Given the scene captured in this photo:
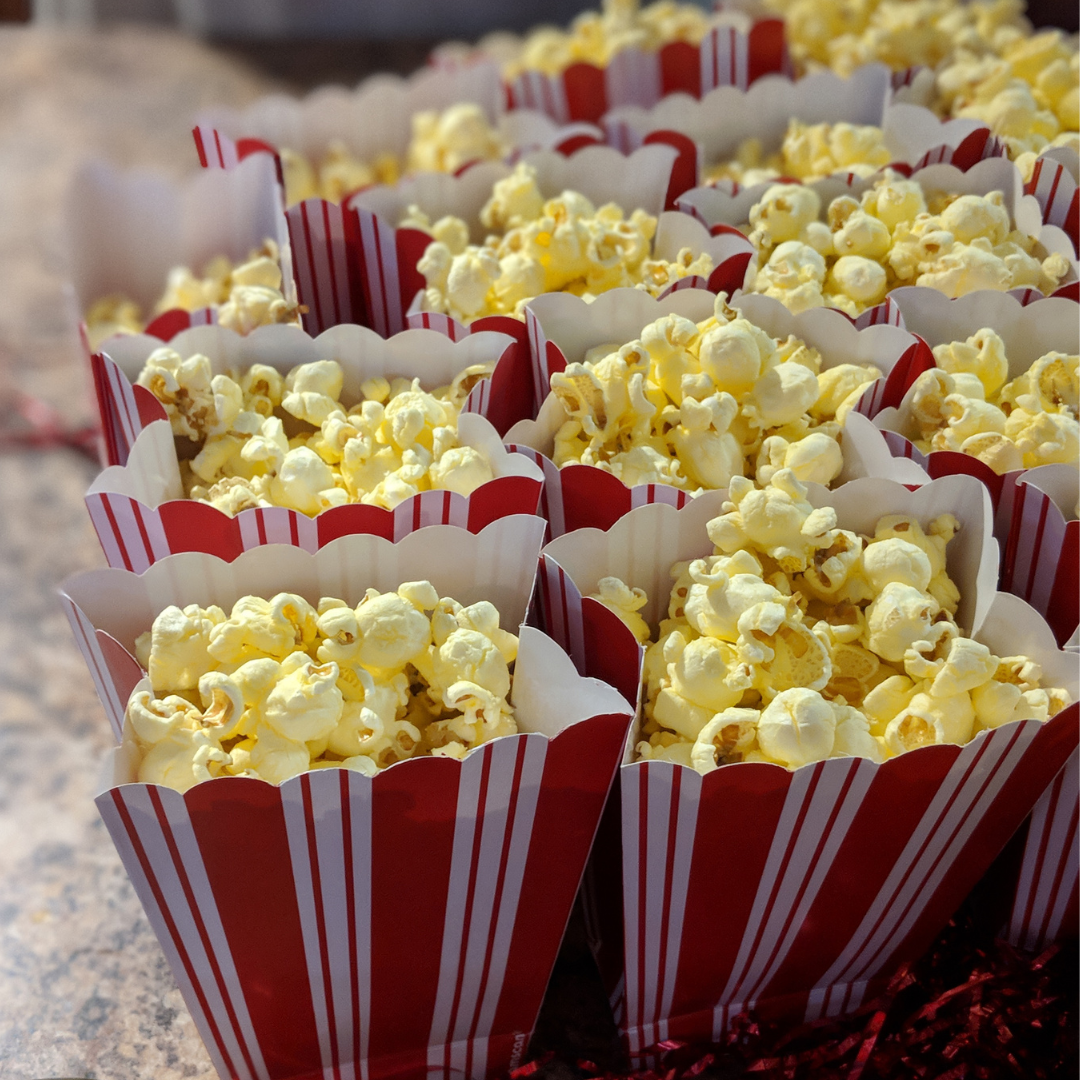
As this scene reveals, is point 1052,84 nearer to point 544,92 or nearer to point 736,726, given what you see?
point 544,92

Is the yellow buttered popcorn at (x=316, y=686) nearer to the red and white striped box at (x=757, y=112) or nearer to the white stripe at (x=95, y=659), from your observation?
the white stripe at (x=95, y=659)

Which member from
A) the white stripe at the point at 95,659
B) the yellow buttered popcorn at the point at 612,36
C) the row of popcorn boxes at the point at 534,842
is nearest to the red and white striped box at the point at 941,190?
the row of popcorn boxes at the point at 534,842

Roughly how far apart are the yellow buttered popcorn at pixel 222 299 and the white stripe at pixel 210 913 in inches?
33.2

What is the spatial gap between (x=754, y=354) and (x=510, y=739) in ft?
1.97

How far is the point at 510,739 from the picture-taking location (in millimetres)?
900

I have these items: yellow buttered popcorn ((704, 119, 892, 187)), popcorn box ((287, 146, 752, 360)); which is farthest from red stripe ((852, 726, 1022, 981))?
yellow buttered popcorn ((704, 119, 892, 187))

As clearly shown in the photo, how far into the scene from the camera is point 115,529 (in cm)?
115

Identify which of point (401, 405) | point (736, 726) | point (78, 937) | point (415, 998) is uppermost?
point (401, 405)

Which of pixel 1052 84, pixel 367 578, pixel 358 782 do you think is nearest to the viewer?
pixel 358 782

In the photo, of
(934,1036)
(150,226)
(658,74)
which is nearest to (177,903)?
(934,1036)

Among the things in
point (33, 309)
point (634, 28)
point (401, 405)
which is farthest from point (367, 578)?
point (33, 309)

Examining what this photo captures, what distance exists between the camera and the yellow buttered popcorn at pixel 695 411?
126 centimetres

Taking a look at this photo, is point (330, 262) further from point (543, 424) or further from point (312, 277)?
point (543, 424)

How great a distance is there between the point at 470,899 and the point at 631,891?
0.15 meters
